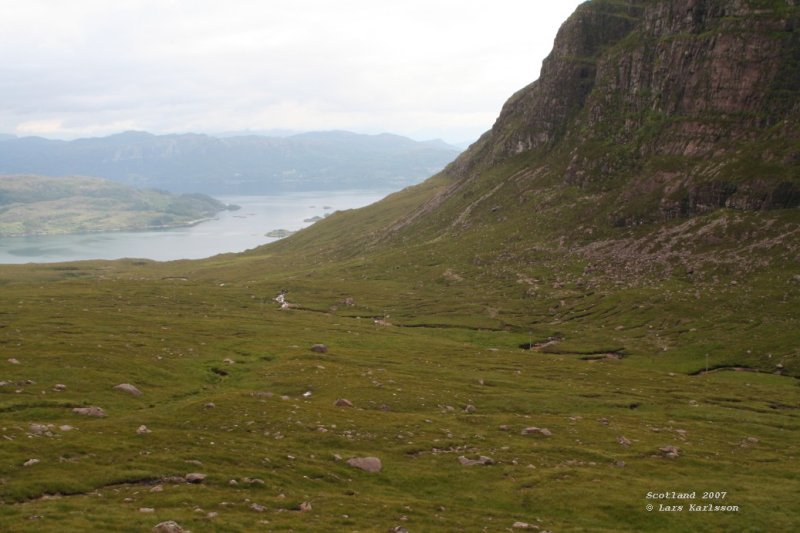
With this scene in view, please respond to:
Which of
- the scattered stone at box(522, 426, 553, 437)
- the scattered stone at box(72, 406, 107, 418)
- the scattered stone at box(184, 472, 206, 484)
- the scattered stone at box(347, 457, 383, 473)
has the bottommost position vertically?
the scattered stone at box(522, 426, 553, 437)

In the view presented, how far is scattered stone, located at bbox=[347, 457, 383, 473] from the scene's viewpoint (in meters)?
42.6

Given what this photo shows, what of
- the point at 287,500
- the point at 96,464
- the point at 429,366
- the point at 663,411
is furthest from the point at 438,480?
the point at 429,366

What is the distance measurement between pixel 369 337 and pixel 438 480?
6063 centimetres

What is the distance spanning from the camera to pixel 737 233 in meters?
122

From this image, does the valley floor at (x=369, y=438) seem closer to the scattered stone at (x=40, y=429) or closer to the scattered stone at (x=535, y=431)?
the scattered stone at (x=535, y=431)

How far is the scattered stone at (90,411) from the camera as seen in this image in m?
47.6

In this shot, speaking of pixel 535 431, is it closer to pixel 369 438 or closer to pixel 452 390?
pixel 369 438

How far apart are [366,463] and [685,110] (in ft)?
459

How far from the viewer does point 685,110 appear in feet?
502

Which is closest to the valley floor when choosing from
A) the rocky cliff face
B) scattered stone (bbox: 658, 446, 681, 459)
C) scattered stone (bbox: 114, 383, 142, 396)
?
scattered stone (bbox: 658, 446, 681, 459)

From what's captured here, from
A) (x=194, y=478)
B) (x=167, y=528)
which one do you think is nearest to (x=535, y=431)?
(x=194, y=478)

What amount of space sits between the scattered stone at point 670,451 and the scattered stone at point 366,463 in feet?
76.3

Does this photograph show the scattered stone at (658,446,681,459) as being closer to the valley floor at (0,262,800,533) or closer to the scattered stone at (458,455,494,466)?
the valley floor at (0,262,800,533)

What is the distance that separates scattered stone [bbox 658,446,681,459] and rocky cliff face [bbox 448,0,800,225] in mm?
90311
